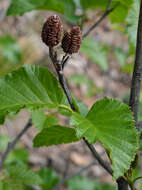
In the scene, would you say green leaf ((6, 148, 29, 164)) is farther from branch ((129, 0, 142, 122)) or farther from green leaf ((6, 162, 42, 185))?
branch ((129, 0, 142, 122))

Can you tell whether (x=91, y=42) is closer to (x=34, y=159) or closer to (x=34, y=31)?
(x=34, y=159)

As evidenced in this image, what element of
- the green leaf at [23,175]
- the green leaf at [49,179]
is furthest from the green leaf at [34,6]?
the green leaf at [49,179]

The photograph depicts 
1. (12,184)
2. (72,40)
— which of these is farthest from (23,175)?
(72,40)

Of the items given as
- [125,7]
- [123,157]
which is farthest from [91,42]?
[123,157]

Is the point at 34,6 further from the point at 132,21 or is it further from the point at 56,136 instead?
the point at 56,136

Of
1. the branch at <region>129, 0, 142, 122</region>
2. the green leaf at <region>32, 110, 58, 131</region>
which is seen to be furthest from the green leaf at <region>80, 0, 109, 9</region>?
the branch at <region>129, 0, 142, 122</region>
